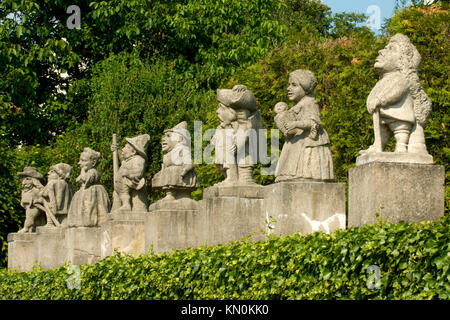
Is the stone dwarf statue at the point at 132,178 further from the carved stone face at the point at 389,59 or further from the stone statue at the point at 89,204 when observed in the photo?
the carved stone face at the point at 389,59

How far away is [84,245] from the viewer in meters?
16.4

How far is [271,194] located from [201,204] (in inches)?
83.7

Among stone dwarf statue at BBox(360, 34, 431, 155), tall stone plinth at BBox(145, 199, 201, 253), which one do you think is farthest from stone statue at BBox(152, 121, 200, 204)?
stone dwarf statue at BBox(360, 34, 431, 155)

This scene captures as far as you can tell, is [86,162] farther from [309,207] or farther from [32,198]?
[309,207]

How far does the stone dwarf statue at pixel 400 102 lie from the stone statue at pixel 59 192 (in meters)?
10.1

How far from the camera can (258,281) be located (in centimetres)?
914

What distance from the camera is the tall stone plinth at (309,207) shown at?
1035 cm

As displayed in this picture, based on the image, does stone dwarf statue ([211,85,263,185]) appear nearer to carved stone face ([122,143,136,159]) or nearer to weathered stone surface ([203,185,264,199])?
weathered stone surface ([203,185,264,199])

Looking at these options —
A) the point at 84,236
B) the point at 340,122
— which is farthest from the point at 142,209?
the point at 340,122

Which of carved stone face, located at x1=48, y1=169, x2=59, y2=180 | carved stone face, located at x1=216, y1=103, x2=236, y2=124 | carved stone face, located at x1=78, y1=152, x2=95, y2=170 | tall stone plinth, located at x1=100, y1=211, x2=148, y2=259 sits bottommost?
tall stone plinth, located at x1=100, y1=211, x2=148, y2=259

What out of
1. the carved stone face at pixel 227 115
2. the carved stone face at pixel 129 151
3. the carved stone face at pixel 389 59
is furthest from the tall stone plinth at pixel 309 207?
the carved stone face at pixel 129 151

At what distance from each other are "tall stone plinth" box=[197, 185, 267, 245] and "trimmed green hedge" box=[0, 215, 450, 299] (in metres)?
0.85

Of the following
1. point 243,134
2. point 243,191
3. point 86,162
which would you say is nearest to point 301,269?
point 243,191

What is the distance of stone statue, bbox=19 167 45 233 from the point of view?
769 inches
